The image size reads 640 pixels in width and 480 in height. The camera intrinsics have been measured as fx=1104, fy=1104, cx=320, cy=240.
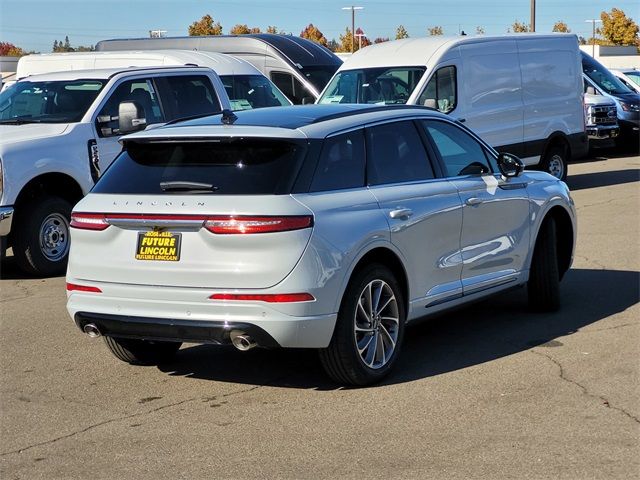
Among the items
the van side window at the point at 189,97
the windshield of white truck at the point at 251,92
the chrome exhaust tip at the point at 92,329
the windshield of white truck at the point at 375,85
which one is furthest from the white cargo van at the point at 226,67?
the chrome exhaust tip at the point at 92,329

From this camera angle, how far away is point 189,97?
42.9 feet

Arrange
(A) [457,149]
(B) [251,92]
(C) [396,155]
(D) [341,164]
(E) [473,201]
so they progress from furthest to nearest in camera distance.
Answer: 1. (B) [251,92]
2. (A) [457,149]
3. (E) [473,201]
4. (C) [396,155]
5. (D) [341,164]

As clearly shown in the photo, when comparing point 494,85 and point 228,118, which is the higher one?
point 228,118

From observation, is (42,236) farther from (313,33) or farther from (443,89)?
(313,33)

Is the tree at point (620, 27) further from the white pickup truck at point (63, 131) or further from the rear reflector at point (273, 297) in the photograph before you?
the rear reflector at point (273, 297)

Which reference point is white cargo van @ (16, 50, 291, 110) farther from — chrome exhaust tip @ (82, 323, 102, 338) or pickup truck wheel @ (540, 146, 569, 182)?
chrome exhaust tip @ (82, 323, 102, 338)

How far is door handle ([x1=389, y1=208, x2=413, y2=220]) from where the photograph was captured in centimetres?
698

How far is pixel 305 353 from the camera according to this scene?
307 inches

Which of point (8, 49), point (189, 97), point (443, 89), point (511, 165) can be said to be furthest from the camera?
point (8, 49)

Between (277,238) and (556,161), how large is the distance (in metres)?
12.9

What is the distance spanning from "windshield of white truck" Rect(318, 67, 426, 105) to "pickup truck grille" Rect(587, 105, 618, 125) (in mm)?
9222

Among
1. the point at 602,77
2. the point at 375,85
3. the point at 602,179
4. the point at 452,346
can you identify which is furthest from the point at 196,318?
the point at 602,77

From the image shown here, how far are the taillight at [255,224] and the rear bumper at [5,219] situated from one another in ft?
17.3

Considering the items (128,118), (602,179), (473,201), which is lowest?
(602,179)
